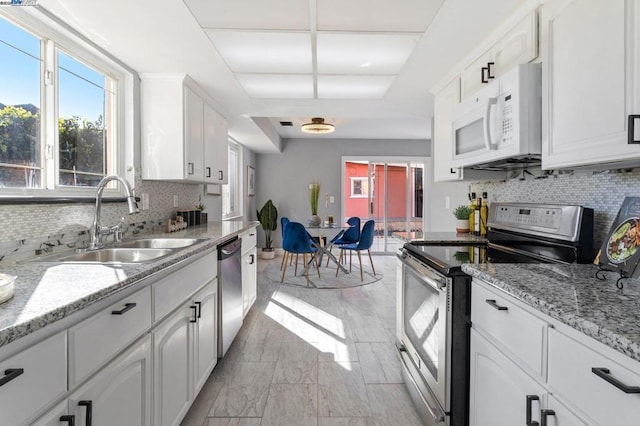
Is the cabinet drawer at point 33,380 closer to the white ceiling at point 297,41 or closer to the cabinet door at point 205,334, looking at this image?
the cabinet door at point 205,334

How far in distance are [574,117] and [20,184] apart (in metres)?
2.42

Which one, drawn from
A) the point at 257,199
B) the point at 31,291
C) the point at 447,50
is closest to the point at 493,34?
the point at 447,50

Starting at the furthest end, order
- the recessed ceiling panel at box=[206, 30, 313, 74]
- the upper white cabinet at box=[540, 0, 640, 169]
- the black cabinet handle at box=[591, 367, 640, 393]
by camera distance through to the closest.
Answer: the recessed ceiling panel at box=[206, 30, 313, 74] → the upper white cabinet at box=[540, 0, 640, 169] → the black cabinet handle at box=[591, 367, 640, 393]

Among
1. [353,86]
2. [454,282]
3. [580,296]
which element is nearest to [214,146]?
[353,86]

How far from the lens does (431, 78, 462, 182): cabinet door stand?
2658 mm

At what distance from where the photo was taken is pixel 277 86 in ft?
10.1

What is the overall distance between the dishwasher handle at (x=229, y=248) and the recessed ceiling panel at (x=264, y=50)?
1290mm

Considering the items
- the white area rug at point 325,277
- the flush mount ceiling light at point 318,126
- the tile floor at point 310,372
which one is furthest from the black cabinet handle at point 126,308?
the flush mount ceiling light at point 318,126

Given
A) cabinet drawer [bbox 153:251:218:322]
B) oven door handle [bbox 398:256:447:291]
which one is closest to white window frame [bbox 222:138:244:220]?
cabinet drawer [bbox 153:251:218:322]

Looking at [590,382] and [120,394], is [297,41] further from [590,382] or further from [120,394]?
[590,382]

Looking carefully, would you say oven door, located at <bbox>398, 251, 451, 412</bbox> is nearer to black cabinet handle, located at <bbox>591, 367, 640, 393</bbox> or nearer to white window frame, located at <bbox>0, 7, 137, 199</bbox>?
black cabinet handle, located at <bbox>591, 367, 640, 393</bbox>

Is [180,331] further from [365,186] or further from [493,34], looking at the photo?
[365,186]

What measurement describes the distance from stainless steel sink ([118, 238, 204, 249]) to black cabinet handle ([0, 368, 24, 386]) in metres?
1.45

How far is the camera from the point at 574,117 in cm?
138
